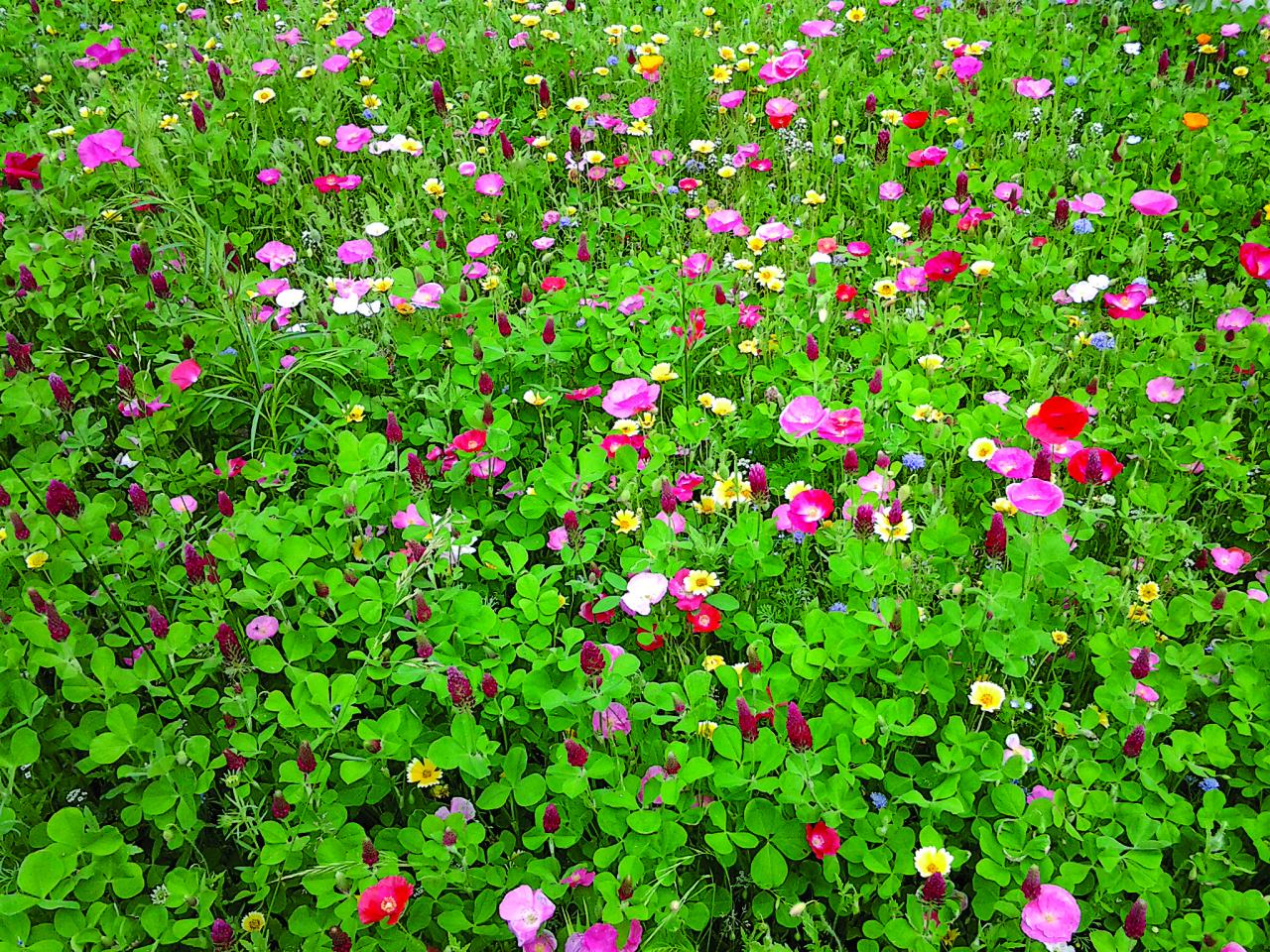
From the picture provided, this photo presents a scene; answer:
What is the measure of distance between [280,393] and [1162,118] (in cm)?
319

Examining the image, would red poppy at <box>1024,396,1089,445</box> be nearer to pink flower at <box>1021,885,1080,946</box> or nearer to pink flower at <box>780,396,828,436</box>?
pink flower at <box>780,396,828,436</box>

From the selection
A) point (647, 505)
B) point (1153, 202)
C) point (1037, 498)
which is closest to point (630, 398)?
point (647, 505)

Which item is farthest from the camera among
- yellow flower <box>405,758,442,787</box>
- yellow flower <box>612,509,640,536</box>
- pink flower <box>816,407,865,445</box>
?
pink flower <box>816,407,865,445</box>

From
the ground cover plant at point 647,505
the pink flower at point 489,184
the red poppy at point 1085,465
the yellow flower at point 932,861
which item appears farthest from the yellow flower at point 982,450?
the pink flower at point 489,184

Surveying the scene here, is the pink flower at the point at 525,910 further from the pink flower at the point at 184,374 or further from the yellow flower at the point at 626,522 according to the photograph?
the pink flower at the point at 184,374

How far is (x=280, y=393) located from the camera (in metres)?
2.62

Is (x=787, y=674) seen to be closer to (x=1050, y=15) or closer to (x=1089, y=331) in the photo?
(x=1089, y=331)

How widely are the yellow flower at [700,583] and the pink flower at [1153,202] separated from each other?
80.2 inches

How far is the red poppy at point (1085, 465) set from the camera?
2.01 meters

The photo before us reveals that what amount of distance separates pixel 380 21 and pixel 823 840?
3850 mm

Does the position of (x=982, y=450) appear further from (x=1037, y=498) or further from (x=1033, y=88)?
(x=1033, y=88)

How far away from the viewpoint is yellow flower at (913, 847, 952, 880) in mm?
1562

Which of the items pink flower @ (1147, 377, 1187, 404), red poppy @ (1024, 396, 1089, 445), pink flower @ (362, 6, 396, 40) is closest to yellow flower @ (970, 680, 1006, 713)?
red poppy @ (1024, 396, 1089, 445)

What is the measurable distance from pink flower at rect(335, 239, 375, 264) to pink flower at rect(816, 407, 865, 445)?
5.13 feet
